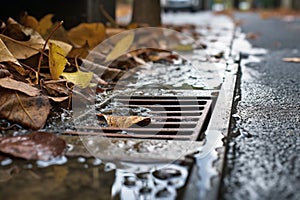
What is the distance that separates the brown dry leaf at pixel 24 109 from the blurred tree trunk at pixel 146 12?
293cm

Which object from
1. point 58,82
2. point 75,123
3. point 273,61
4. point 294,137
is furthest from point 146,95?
point 273,61

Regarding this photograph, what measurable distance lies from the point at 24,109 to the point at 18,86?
0.11m

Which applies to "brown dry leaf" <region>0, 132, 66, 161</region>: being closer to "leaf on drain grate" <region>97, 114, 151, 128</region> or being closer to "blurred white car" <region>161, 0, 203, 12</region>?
"leaf on drain grate" <region>97, 114, 151, 128</region>

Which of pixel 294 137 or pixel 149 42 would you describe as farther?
pixel 149 42

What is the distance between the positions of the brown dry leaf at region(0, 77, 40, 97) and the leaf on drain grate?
26 centimetres

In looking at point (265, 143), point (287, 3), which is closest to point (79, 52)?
point (265, 143)

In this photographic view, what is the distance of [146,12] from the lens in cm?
427

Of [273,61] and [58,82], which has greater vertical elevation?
[58,82]

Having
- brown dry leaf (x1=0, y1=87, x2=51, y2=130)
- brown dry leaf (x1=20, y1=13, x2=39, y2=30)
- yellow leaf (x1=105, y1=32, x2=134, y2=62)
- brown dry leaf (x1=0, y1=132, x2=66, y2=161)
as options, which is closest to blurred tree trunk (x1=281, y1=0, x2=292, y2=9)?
yellow leaf (x1=105, y1=32, x2=134, y2=62)

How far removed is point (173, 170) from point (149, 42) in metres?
2.46

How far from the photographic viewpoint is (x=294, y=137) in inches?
51.2

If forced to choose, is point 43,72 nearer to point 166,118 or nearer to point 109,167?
point 166,118

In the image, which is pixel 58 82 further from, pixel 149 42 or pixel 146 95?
pixel 149 42

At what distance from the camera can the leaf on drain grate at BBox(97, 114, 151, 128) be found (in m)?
1.40
